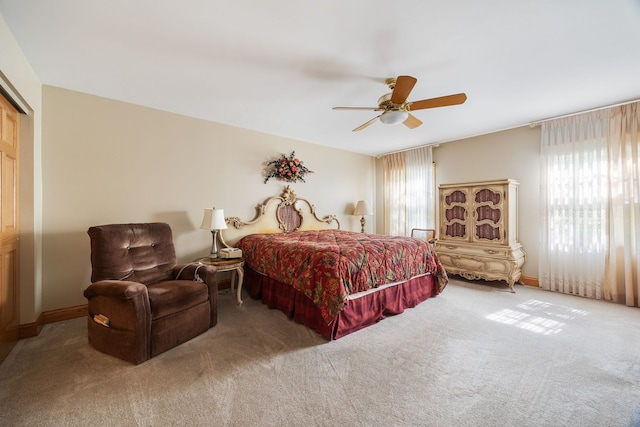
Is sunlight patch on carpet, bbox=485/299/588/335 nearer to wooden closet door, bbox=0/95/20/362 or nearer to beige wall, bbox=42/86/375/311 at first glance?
beige wall, bbox=42/86/375/311

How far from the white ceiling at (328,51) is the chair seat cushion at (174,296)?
214 centimetres

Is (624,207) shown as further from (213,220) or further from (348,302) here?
(213,220)

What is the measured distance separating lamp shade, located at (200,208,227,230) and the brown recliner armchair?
52cm

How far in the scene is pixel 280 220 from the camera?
4570 millimetres

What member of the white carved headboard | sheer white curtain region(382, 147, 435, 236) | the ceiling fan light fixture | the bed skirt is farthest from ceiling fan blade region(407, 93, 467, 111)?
sheer white curtain region(382, 147, 435, 236)

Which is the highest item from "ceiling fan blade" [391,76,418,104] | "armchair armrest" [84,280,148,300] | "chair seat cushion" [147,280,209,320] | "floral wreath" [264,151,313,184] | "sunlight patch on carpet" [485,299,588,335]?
"ceiling fan blade" [391,76,418,104]

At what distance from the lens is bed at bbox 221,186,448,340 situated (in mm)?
2449

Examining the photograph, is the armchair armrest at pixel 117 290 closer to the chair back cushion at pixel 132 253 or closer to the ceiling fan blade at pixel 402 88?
the chair back cushion at pixel 132 253

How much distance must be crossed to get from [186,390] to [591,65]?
14.6ft

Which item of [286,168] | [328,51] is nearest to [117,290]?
[328,51]

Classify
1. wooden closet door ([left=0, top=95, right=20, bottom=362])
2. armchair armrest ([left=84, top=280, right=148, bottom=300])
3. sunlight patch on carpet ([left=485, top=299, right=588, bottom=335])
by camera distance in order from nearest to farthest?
armchair armrest ([left=84, top=280, right=148, bottom=300]) → wooden closet door ([left=0, top=95, right=20, bottom=362]) → sunlight patch on carpet ([left=485, top=299, right=588, bottom=335])

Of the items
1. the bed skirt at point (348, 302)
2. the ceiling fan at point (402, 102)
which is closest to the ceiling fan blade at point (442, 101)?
the ceiling fan at point (402, 102)

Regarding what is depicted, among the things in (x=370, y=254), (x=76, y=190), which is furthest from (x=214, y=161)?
(x=370, y=254)

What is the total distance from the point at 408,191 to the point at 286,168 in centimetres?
280
